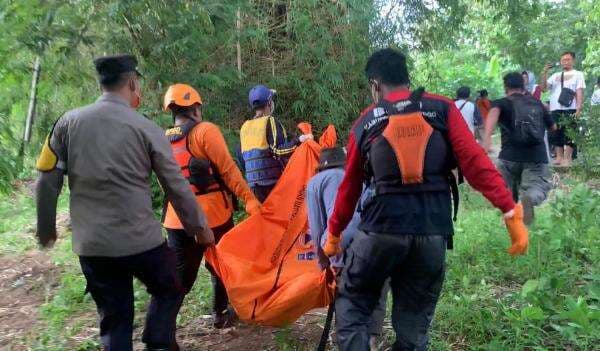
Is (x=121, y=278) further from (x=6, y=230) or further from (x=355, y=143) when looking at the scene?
(x=6, y=230)

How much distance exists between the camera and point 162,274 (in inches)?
131

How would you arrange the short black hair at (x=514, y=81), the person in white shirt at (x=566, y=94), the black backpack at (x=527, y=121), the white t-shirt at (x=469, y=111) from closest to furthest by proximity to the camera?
the black backpack at (x=527, y=121) < the short black hair at (x=514, y=81) < the person in white shirt at (x=566, y=94) < the white t-shirt at (x=469, y=111)

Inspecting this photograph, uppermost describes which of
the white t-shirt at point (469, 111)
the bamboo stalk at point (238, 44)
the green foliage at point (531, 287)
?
the bamboo stalk at point (238, 44)

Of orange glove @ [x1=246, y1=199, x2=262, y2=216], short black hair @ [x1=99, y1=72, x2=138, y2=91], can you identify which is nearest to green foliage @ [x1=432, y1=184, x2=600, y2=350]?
orange glove @ [x1=246, y1=199, x2=262, y2=216]

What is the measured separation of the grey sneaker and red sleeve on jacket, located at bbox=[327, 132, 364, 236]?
270cm

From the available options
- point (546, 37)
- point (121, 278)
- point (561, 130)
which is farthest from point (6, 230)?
point (546, 37)

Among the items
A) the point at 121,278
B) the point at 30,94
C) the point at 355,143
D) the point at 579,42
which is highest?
the point at 579,42

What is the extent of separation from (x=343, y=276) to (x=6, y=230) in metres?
6.70

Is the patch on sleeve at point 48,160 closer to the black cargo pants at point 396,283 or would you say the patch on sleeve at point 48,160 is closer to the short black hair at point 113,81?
the short black hair at point 113,81

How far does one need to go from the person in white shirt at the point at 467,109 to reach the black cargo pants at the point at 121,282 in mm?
7041

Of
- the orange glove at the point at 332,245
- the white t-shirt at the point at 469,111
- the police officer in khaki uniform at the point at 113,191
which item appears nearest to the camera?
the police officer in khaki uniform at the point at 113,191

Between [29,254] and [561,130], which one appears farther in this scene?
[561,130]

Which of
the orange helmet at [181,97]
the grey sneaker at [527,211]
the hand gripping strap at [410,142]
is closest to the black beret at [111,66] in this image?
the orange helmet at [181,97]

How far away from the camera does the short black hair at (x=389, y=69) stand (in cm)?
294
